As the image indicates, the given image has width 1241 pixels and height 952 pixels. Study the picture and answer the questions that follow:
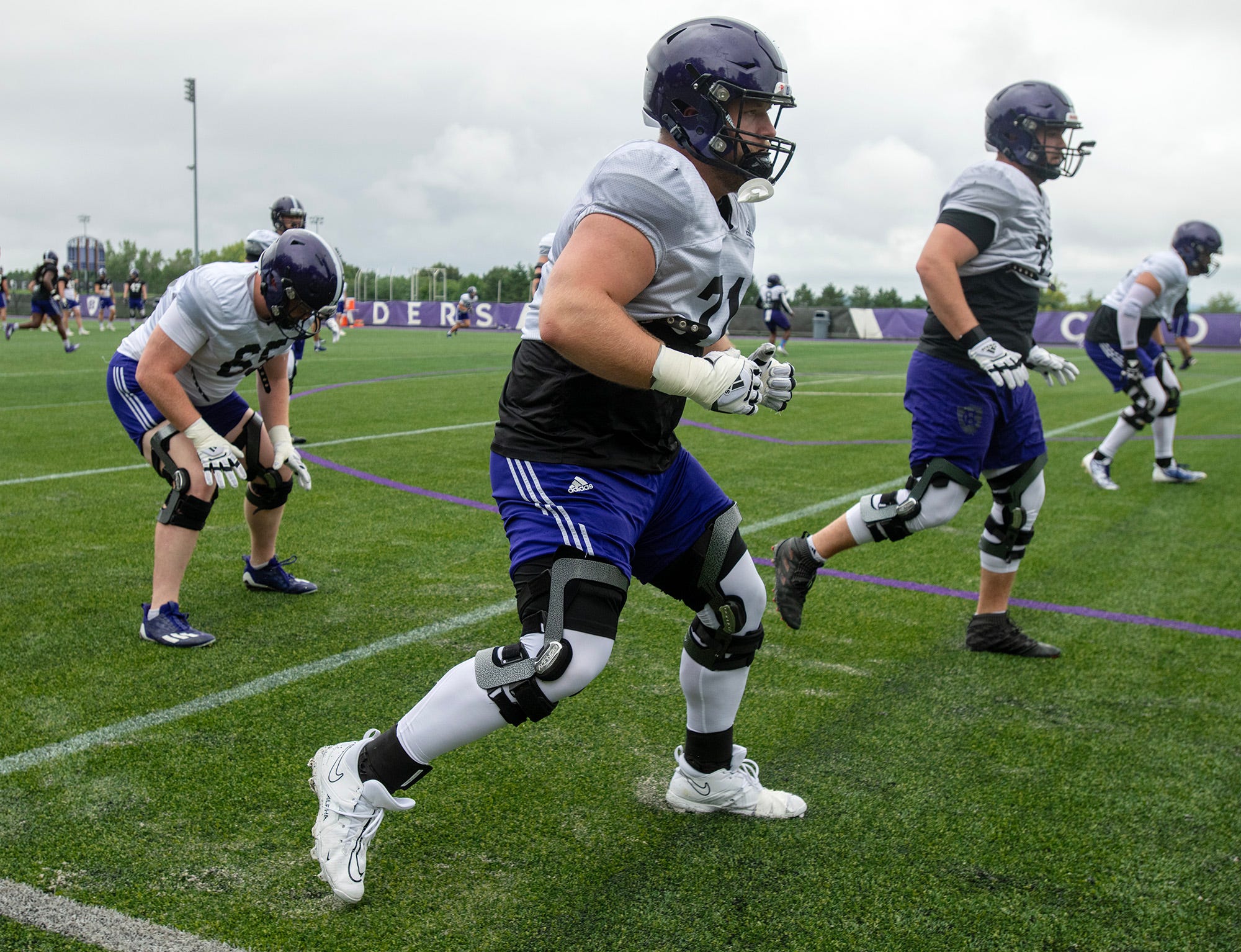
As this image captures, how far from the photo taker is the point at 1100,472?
8805mm

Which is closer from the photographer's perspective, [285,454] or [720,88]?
[720,88]

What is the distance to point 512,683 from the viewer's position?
96.1 inches

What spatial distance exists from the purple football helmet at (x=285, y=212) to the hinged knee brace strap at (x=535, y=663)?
715cm

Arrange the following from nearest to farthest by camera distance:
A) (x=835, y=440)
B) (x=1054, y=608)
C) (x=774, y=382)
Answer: (x=774, y=382), (x=1054, y=608), (x=835, y=440)

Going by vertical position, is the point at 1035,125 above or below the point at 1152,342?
above

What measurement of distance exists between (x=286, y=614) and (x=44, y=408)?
337 inches

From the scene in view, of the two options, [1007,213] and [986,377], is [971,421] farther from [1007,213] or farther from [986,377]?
[1007,213]

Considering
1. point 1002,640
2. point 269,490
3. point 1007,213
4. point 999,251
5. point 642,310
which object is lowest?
point 1002,640

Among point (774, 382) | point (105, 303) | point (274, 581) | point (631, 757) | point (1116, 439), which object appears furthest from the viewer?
point (105, 303)

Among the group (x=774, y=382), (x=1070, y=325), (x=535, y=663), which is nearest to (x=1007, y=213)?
(x=774, y=382)

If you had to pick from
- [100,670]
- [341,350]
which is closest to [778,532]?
[100,670]

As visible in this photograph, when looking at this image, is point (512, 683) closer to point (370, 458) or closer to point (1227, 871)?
point (1227, 871)

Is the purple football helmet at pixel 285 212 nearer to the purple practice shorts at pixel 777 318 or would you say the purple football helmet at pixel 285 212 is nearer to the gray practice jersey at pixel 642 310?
the gray practice jersey at pixel 642 310

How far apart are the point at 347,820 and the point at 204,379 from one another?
2632mm
